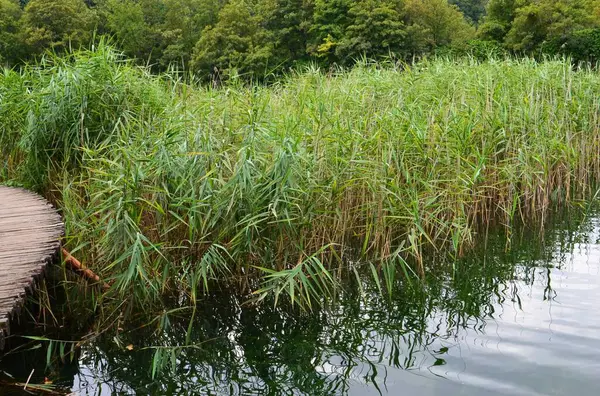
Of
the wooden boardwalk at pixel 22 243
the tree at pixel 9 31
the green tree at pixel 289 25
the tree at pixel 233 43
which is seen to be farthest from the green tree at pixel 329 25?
the wooden boardwalk at pixel 22 243

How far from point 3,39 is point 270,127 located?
27.6 metres

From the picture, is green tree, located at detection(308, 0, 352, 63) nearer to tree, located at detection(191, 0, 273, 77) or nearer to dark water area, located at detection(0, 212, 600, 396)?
tree, located at detection(191, 0, 273, 77)

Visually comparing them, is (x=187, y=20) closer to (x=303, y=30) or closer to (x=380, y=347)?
(x=303, y=30)

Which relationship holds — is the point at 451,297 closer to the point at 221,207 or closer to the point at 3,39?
the point at 221,207

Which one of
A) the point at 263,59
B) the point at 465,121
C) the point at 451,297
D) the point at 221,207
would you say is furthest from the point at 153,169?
the point at 263,59

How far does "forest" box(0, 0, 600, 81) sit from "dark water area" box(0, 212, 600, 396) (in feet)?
61.5

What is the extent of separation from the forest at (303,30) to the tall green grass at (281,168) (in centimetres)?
1635

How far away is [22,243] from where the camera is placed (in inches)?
170

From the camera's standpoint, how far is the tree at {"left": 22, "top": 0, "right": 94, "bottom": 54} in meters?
27.2

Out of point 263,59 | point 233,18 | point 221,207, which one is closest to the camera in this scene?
point 221,207

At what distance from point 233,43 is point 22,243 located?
75.2 feet

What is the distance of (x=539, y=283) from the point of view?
4.89 meters

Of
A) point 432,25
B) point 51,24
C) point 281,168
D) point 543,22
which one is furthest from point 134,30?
point 281,168

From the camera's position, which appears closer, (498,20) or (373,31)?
(498,20)
